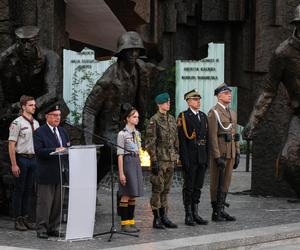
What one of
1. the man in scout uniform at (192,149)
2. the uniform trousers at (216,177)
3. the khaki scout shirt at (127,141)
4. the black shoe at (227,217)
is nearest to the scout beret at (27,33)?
the khaki scout shirt at (127,141)

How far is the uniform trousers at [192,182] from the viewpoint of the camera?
10969 millimetres

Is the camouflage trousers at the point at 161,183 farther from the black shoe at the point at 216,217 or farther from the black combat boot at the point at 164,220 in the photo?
the black shoe at the point at 216,217

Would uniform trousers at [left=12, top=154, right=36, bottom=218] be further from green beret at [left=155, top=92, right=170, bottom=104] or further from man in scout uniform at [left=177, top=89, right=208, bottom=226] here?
man in scout uniform at [left=177, top=89, right=208, bottom=226]

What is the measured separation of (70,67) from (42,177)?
14.2 m

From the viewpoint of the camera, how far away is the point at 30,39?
36.6 feet

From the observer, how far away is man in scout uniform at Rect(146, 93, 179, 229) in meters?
10.5

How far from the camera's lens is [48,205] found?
32.1 ft

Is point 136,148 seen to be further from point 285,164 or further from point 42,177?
point 285,164

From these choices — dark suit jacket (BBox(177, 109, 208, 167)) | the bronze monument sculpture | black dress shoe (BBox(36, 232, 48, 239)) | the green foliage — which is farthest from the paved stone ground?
the green foliage

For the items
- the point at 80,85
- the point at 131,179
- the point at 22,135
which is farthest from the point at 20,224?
the point at 80,85

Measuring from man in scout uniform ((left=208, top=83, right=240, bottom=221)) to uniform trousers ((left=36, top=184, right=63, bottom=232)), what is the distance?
228 cm

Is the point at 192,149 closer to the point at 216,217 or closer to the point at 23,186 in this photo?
the point at 216,217

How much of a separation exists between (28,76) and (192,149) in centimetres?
232

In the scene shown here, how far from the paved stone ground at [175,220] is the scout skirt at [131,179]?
18.7 inches
